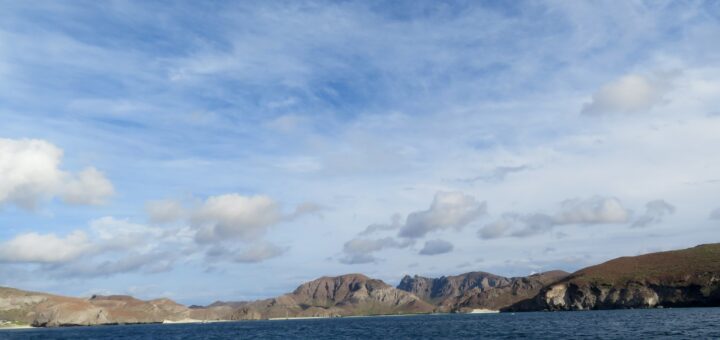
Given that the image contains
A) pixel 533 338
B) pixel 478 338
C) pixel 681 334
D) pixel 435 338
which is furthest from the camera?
pixel 435 338

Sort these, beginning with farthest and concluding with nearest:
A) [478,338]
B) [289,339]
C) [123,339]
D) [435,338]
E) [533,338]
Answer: [123,339] → [289,339] → [435,338] → [478,338] → [533,338]

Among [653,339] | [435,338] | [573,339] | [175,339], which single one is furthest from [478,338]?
[175,339]

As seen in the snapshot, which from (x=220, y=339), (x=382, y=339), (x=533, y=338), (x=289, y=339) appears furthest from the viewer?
(x=220, y=339)

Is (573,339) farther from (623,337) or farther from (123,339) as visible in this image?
(123,339)

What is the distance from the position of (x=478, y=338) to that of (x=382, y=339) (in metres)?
25.5

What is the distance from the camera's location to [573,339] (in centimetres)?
9675

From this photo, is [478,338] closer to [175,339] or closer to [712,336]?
[712,336]

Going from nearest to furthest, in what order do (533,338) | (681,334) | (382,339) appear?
(681,334)
(533,338)
(382,339)

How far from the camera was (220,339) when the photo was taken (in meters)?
166

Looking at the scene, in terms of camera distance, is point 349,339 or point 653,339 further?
point 349,339

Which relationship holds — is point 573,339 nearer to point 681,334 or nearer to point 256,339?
point 681,334

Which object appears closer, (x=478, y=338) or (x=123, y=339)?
(x=478, y=338)

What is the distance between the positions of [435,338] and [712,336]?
174ft

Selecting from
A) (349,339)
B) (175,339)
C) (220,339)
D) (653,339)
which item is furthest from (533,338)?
(175,339)
